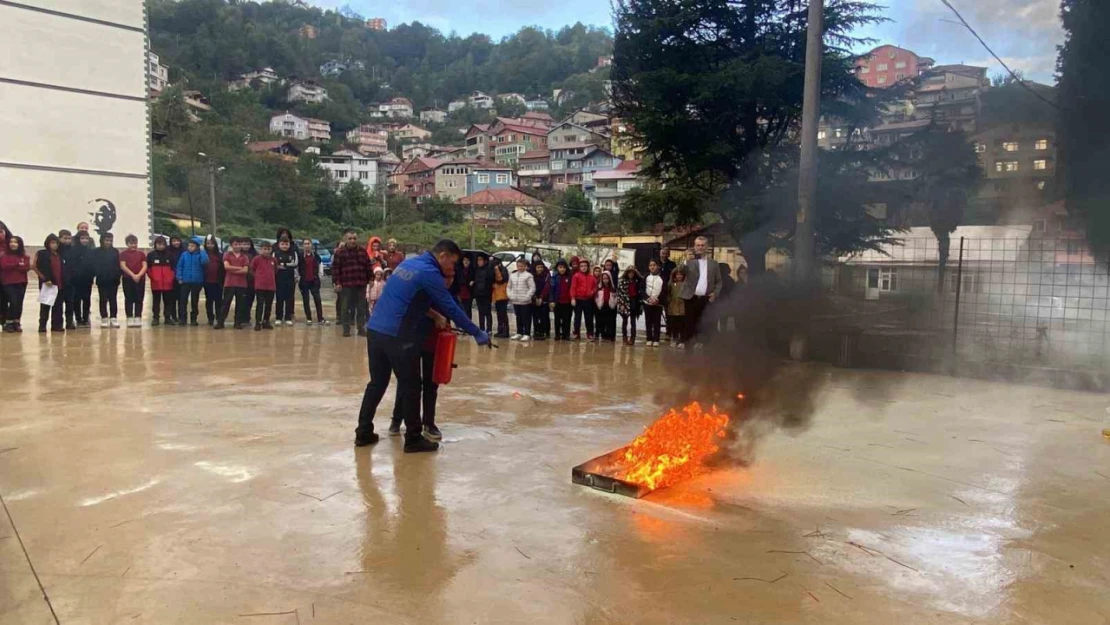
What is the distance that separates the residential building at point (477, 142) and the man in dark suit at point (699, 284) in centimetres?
9938

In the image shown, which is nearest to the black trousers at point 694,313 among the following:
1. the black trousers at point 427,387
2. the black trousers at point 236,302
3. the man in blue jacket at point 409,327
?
the black trousers at point 427,387

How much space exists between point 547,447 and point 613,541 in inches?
75.7

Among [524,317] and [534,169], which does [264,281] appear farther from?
[534,169]

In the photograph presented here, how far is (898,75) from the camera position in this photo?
37.8 ft

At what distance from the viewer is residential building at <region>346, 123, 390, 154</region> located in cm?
11650

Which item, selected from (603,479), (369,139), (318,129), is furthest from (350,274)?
(369,139)

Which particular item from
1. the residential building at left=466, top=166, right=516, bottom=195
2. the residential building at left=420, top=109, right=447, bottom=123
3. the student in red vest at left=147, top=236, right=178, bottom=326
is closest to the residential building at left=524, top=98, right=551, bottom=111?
the residential building at left=420, top=109, right=447, bottom=123

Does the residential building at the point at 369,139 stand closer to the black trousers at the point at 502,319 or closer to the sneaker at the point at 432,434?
the black trousers at the point at 502,319

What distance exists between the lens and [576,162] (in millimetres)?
87250

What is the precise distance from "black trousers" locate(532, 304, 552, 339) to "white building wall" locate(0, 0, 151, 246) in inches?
985

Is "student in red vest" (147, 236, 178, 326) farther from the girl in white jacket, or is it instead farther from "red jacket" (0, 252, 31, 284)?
the girl in white jacket

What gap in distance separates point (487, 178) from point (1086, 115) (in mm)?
77797

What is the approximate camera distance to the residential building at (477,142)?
108 metres

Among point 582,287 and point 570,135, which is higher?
point 570,135
